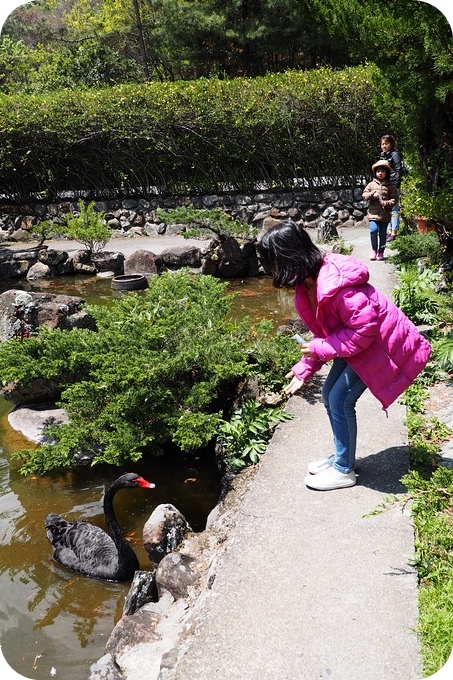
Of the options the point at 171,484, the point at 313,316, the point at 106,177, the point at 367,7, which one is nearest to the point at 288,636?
the point at 313,316

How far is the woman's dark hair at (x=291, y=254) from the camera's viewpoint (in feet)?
11.7

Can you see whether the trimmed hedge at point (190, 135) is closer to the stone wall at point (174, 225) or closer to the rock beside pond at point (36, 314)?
the stone wall at point (174, 225)

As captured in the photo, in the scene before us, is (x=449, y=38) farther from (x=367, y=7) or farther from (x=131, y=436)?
(x=131, y=436)

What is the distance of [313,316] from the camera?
379cm

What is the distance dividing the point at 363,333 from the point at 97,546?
243 centimetres

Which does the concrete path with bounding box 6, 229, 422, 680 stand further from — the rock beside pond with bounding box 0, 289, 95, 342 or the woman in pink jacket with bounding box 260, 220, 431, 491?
the rock beside pond with bounding box 0, 289, 95, 342

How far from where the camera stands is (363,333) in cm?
349

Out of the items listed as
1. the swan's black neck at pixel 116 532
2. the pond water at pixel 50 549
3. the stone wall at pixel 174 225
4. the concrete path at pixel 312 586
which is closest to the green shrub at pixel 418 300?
the concrete path at pixel 312 586

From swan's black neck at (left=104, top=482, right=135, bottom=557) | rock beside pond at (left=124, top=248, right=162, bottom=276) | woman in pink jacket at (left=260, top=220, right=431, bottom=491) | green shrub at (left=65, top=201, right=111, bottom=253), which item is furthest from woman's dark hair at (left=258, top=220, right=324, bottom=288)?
green shrub at (left=65, top=201, right=111, bottom=253)

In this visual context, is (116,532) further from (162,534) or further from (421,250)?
(421,250)

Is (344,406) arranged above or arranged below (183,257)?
above

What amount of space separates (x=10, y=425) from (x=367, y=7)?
509 centimetres

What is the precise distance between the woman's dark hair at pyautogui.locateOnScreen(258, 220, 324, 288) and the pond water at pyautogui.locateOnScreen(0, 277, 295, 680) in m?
2.25

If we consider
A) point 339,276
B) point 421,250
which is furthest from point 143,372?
point 421,250
